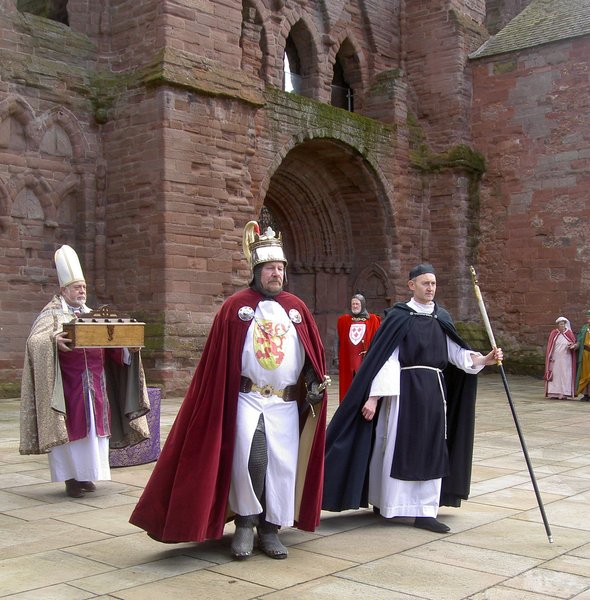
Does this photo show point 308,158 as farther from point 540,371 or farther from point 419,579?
point 419,579

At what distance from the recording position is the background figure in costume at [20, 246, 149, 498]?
6.23m

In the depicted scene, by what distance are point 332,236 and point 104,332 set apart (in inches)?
562

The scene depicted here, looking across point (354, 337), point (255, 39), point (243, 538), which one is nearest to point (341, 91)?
point (255, 39)

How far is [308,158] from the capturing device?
62.8 ft

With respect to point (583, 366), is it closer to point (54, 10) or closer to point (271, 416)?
point (54, 10)

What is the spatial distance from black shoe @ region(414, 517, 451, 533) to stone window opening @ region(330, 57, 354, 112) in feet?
52.7

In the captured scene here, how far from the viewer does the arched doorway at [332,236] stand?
19594 millimetres

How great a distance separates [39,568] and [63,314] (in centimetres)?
246

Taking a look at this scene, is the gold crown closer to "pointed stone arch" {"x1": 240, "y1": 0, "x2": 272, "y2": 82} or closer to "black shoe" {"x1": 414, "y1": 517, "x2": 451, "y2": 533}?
"black shoe" {"x1": 414, "y1": 517, "x2": 451, "y2": 533}

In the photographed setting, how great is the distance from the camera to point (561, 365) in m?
15.6

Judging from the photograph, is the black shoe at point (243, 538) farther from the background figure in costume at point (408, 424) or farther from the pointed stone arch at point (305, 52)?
the pointed stone arch at point (305, 52)

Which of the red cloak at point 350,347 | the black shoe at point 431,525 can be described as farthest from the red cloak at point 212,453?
the red cloak at point 350,347

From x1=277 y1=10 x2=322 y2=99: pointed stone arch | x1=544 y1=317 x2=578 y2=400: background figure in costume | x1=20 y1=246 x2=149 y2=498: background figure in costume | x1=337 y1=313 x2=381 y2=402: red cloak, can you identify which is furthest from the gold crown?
x1=277 y1=10 x2=322 y2=99: pointed stone arch

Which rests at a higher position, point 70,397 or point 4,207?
point 4,207
